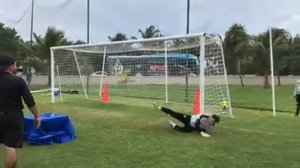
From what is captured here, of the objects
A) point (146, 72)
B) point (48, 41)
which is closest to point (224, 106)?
point (146, 72)

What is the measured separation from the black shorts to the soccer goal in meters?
8.38

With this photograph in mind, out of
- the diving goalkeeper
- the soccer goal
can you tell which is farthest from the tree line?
the diving goalkeeper

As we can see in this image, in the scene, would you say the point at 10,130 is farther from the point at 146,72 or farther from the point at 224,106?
the point at 146,72

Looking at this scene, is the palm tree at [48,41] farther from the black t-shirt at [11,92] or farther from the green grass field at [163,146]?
the black t-shirt at [11,92]

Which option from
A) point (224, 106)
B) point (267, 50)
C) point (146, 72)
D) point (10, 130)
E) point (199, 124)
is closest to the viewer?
point (10, 130)

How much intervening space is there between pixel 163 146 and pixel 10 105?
4252 mm

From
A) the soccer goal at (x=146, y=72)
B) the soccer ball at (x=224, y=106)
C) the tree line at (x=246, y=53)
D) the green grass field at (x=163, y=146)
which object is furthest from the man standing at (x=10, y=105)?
the tree line at (x=246, y=53)

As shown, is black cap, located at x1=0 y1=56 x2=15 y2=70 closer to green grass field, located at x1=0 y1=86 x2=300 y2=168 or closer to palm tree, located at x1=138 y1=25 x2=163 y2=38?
green grass field, located at x1=0 y1=86 x2=300 y2=168

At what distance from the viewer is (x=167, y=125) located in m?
14.2

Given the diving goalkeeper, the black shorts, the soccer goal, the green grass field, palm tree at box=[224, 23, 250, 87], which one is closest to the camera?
the black shorts

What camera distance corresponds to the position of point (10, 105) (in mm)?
7590

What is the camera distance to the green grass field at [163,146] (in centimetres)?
948

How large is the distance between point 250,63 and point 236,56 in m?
1.49

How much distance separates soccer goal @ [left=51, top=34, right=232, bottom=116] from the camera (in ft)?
59.9
